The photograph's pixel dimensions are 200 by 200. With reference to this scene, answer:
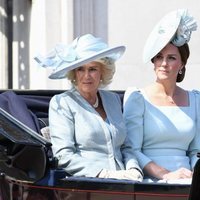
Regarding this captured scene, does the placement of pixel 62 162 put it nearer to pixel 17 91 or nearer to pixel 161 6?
pixel 17 91

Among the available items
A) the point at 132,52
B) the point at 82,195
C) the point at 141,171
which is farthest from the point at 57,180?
the point at 132,52

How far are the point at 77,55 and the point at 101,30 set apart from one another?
366 cm

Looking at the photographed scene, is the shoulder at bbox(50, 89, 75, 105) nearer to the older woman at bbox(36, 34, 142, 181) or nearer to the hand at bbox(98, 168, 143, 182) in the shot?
the older woman at bbox(36, 34, 142, 181)

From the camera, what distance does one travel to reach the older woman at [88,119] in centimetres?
368

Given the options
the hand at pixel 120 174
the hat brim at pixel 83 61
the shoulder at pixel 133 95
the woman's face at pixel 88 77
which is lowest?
the hand at pixel 120 174

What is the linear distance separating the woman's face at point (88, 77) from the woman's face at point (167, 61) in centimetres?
37

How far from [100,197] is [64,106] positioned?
0.67 m

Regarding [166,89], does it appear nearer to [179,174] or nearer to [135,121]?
[135,121]

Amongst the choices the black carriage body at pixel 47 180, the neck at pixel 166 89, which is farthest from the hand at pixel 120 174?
the neck at pixel 166 89

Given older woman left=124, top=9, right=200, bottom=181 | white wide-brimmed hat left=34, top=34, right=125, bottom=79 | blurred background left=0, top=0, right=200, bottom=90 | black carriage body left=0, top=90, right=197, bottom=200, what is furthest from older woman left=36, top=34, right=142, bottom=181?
blurred background left=0, top=0, right=200, bottom=90

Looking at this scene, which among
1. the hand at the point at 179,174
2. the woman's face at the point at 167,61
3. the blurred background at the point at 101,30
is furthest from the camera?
the blurred background at the point at 101,30

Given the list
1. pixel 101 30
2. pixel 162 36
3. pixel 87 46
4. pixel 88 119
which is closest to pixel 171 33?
pixel 162 36

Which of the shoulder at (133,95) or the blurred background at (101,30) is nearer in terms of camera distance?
the shoulder at (133,95)

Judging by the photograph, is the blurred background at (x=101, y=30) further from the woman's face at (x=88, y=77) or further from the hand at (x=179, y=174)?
the hand at (x=179, y=174)
